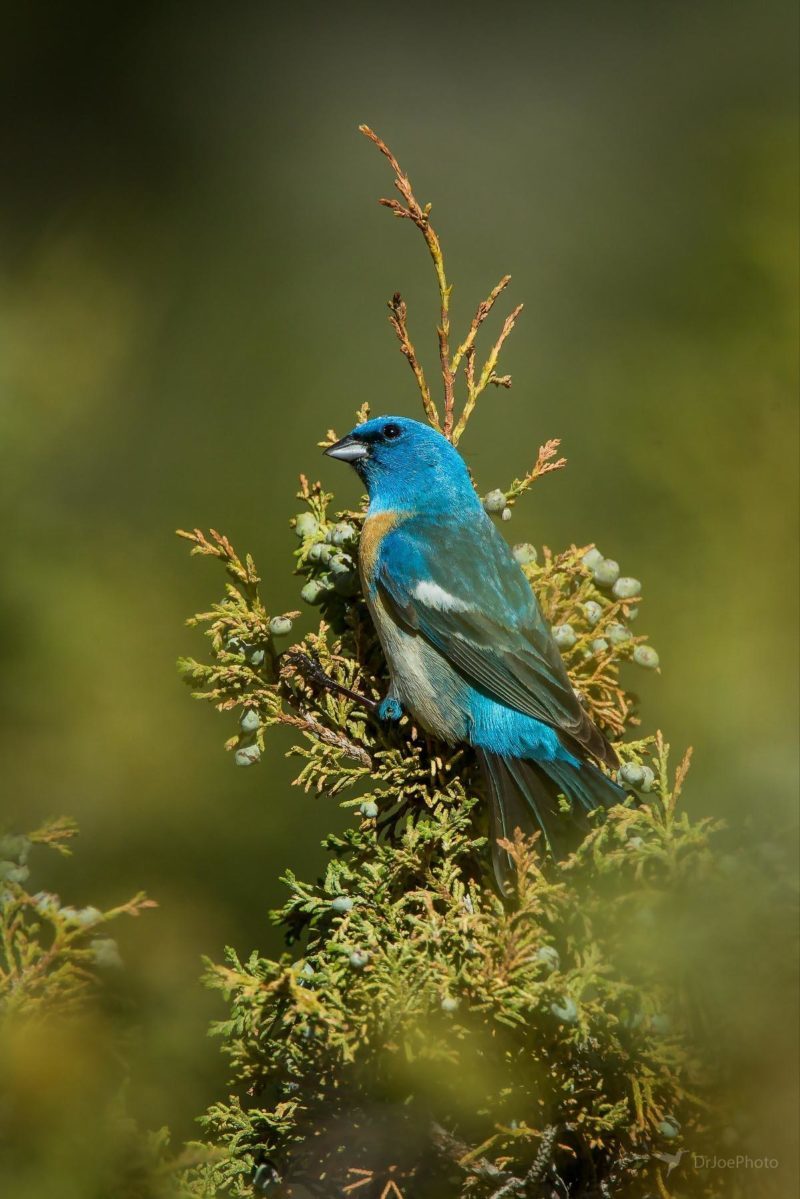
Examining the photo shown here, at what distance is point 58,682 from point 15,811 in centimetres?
32

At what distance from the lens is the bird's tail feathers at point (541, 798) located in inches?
77.9

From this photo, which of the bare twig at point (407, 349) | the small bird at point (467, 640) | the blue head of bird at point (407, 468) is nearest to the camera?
the small bird at point (467, 640)

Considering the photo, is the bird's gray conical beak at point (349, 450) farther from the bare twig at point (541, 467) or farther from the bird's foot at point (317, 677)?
the bird's foot at point (317, 677)

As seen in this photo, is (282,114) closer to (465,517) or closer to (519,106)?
(519,106)

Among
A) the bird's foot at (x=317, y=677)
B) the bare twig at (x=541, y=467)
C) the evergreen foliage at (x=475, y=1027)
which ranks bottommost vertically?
the evergreen foliage at (x=475, y=1027)

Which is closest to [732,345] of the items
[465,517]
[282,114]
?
[465,517]

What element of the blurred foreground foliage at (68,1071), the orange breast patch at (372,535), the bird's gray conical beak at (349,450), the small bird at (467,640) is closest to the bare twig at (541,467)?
the small bird at (467,640)

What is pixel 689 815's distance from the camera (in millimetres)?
1857

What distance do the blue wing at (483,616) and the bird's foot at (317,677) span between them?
0.59ft

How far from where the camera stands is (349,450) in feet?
8.55

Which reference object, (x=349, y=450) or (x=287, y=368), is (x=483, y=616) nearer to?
(x=349, y=450)

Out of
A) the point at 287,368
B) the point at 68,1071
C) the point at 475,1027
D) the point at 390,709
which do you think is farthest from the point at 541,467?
the point at 287,368

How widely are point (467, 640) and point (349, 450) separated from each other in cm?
51

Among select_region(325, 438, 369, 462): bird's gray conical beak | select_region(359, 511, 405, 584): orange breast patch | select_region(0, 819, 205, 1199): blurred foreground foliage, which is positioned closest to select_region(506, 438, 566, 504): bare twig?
select_region(359, 511, 405, 584): orange breast patch
